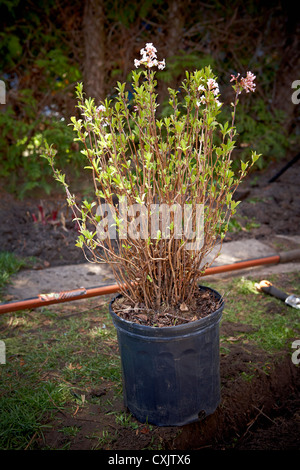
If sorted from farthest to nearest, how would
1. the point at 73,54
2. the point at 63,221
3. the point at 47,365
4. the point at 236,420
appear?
the point at 73,54, the point at 63,221, the point at 47,365, the point at 236,420

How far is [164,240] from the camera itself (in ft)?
6.62

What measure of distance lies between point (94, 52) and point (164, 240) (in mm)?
4582

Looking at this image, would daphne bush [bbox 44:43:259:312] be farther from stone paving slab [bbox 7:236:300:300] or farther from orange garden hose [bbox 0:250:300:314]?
stone paving slab [bbox 7:236:300:300]

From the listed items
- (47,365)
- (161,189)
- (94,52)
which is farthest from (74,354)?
(94,52)

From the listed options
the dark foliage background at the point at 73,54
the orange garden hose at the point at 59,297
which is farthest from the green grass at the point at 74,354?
the dark foliage background at the point at 73,54

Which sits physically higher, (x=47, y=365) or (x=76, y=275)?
(x=76, y=275)

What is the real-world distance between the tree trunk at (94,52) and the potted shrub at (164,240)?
3973mm

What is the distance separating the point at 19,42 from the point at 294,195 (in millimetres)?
4483

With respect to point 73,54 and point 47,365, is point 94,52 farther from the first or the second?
point 47,365

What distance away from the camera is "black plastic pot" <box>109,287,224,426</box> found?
1829 mm

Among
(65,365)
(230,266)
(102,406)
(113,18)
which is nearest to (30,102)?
(113,18)

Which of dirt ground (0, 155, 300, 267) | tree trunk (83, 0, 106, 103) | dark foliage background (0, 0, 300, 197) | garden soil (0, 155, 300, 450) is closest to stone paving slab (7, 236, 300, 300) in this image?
garden soil (0, 155, 300, 450)

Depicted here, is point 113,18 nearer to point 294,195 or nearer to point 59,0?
point 59,0

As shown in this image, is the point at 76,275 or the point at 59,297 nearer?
the point at 59,297
